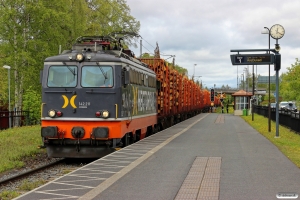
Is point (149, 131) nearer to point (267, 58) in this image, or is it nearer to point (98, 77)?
point (267, 58)

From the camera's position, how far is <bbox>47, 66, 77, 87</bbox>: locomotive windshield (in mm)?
14297

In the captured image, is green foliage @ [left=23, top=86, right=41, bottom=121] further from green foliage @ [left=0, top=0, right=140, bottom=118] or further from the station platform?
the station platform

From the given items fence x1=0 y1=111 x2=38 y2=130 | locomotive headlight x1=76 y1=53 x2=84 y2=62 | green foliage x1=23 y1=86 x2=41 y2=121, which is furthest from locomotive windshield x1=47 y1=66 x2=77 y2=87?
green foliage x1=23 y1=86 x2=41 y2=121

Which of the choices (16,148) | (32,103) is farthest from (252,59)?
(32,103)

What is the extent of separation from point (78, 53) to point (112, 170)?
16.6 feet

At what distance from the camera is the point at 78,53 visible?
1433 centimetres

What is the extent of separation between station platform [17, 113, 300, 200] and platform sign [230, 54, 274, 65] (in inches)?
259

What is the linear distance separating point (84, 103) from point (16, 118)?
17.0m

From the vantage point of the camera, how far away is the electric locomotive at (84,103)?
13750mm

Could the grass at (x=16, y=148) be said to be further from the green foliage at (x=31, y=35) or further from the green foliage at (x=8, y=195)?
the green foliage at (x=31, y=35)

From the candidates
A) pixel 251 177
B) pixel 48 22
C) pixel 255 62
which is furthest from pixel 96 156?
pixel 48 22

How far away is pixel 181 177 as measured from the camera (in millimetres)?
9523

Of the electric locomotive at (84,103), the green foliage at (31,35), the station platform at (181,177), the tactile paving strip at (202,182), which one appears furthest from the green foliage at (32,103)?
→ the tactile paving strip at (202,182)

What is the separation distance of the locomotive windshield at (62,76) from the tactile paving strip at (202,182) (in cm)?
468
